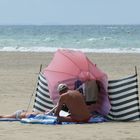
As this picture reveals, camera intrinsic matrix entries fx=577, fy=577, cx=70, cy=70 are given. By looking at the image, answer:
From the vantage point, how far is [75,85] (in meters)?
9.42

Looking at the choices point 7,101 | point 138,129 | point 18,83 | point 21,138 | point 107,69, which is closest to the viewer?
point 21,138

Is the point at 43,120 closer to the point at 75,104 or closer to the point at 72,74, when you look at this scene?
the point at 75,104

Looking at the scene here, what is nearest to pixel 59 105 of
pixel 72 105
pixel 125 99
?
pixel 72 105

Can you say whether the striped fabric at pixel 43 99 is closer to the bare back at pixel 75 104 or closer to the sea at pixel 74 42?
the bare back at pixel 75 104

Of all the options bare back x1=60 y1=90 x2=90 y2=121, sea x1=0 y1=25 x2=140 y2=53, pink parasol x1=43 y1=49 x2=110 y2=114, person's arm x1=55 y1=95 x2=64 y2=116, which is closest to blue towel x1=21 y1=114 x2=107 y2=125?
person's arm x1=55 y1=95 x2=64 y2=116

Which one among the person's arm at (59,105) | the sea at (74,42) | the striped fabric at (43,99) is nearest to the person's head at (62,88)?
the person's arm at (59,105)

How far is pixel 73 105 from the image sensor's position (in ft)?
29.1

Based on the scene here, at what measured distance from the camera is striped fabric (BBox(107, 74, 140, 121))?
30.3ft

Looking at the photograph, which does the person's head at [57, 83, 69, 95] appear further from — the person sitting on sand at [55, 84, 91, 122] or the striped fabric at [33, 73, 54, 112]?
the striped fabric at [33, 73, 54, 112]

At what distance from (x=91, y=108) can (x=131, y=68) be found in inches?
395

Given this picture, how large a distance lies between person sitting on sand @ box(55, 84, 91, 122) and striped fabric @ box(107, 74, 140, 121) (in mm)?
576

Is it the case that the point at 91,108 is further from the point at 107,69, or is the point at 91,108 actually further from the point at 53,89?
the point at 107,69

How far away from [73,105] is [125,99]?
0.92 meters

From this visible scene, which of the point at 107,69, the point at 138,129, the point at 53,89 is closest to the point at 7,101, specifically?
the point at 53,89
